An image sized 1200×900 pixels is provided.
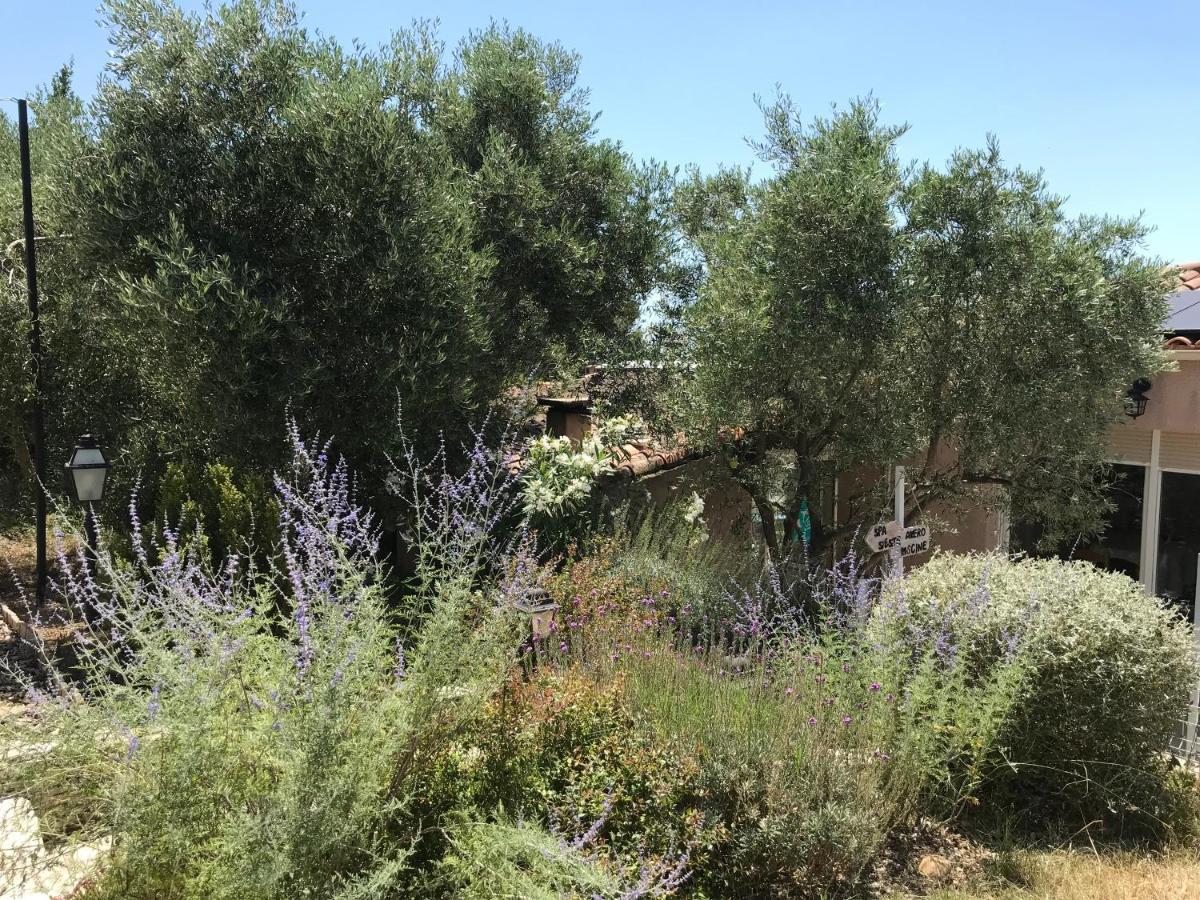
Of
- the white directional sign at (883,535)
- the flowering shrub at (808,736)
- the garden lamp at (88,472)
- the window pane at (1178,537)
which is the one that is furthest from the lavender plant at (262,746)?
the window pane at (1178,537)

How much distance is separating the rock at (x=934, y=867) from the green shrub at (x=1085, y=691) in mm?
665

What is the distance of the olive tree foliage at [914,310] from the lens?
6812mm

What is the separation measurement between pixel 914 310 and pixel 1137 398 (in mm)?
2657

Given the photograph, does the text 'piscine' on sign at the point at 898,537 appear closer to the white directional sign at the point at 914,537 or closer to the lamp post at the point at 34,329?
the white directional sign at the point at 914,537

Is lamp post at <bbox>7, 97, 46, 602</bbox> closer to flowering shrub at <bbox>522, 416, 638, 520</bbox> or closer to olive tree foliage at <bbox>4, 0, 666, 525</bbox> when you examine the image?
olive tree foliage at <bbox>4, 0, 666, 525</bbox>

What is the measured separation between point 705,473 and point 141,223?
543cm

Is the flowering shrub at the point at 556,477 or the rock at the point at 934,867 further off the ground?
the flowering shrub at the point at 556,477

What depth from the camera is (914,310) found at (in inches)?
279

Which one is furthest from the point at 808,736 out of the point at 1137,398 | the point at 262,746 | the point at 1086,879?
the point at 1137,398

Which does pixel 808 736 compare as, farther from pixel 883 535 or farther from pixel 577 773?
pixel 883 535

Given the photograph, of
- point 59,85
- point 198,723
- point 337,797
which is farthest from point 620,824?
point 59,85

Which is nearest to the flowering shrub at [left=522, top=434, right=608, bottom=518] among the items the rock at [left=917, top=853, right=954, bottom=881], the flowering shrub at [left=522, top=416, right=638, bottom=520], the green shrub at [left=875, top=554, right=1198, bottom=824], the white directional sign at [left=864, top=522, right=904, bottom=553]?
the flowering shrub at [left=522, top=416, right=638, bottom=520]

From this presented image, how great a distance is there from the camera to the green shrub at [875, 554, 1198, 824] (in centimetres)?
445

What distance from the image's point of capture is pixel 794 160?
749 centimetres
